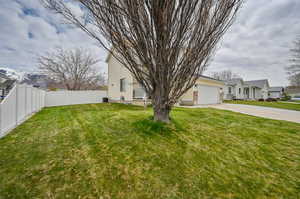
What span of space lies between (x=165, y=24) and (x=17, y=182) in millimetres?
4571

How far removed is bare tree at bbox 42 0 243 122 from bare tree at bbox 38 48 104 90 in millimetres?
19089

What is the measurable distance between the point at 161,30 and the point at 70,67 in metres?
20.6

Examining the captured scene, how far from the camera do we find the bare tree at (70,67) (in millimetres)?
18281

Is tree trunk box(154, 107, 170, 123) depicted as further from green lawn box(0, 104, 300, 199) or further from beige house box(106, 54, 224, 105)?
beige house box(106, 54, 224, 105)

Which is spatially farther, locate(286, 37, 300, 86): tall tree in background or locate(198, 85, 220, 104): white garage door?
locate(286, 37, 300, 86): tall tree in background

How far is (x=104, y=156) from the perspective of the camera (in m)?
2.92

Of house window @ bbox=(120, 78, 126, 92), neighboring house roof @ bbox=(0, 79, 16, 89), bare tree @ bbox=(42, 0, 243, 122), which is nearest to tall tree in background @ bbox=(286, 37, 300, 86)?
bare tree @ bbox=(42, 0, 243, 122)

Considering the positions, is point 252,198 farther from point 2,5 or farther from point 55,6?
point 2,5

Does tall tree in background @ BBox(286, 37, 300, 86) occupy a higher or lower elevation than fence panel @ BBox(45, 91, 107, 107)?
higher

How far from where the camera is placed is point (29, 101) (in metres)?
7.44

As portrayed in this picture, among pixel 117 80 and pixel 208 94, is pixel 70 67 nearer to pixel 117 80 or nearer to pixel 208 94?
pixel 117 80

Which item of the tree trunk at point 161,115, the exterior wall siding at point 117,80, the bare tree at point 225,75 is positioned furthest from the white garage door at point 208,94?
the bare tree at point 225,75

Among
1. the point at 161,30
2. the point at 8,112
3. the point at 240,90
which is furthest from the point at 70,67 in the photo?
the point at 240,90

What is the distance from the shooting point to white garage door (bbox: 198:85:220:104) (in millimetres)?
15717
